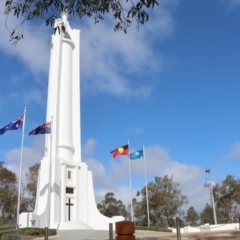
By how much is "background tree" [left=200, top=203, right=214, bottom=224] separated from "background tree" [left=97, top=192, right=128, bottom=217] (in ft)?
42.9

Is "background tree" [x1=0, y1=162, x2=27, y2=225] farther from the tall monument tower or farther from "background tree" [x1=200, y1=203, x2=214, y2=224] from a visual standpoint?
"background tree" [x1=200, y1=203, x2=214, y2=224]

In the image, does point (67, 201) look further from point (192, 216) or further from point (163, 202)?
point (192, 216)

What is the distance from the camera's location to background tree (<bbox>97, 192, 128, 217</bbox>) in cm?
5625

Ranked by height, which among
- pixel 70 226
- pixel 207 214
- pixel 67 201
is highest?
pixel 67 201

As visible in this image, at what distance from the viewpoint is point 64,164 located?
29.1 metres

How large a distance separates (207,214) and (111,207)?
16.2 metres

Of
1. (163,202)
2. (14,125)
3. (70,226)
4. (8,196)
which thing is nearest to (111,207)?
(163,202)

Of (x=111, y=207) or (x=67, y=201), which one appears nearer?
(x=67, y=201)

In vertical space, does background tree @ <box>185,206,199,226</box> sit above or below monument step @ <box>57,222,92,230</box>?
above

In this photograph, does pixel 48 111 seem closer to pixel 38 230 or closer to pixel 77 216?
pixel 77 216

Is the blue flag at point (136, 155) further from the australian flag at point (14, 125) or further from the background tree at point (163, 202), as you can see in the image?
the background tree at point (163, 202)

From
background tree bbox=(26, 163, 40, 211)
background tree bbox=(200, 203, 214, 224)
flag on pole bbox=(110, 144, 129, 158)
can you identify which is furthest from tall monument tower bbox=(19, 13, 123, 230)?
background tree bbox=(200, 203, 214, 224)

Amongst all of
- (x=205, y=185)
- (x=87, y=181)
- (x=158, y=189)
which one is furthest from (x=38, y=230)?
(x=205, y=185)

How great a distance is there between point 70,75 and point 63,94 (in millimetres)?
2474
